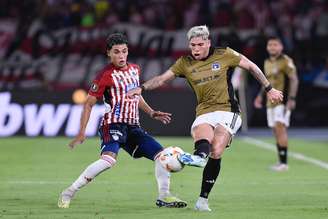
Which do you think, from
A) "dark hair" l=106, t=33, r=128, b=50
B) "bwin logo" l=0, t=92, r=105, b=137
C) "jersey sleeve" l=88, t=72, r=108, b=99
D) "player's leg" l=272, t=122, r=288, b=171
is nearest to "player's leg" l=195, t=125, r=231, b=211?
"jersey sleeve" l=88, t=72, r=108, b=99

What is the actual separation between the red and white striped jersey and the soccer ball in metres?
0.75

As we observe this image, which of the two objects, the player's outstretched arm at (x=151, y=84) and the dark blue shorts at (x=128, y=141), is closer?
the player's outstretched arm at (x=151, y=84)

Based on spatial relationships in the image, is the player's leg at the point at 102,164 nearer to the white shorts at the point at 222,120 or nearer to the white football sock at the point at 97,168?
the white football sock at the point at 97,168

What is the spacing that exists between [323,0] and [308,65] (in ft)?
8.06

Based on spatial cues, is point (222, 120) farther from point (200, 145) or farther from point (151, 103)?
point (151, 103)

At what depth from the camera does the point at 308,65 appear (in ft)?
89.0

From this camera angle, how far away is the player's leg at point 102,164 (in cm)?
1059

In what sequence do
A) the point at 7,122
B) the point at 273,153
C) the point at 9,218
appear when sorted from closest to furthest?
the point at 9,218 < the point at 273,153 < the point at 7,122

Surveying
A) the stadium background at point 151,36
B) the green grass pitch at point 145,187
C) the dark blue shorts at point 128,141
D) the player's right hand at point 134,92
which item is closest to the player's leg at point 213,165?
the green grass pitch at point 145,187

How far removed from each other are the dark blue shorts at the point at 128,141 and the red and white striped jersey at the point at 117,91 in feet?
0.26

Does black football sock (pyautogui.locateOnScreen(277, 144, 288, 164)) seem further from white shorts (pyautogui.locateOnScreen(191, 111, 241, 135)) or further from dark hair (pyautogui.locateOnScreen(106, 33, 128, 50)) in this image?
dark hair (pyautogui.locateOnScreen(106, 33, 128, 50))

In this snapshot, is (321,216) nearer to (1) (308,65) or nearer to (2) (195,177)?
(2) (195,177)

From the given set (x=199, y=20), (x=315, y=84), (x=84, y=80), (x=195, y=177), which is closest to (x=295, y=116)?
(x=315, y=84)

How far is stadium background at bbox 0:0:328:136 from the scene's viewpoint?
26.7m
